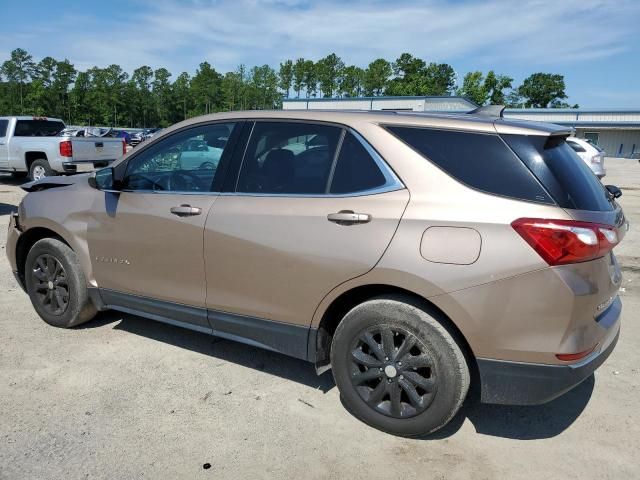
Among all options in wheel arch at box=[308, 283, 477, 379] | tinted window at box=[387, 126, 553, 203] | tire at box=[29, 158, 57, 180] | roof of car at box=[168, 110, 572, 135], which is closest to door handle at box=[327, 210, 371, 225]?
wheel arch at box=[308, 283, 477, 379]

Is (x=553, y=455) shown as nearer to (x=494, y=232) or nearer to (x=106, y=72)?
(x=494, y=232)

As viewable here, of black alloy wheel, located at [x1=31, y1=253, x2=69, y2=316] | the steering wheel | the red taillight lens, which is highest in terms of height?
the steering wheel

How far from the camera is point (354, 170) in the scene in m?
2.98

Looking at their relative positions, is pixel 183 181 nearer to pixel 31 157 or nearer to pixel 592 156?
pixel 31 157

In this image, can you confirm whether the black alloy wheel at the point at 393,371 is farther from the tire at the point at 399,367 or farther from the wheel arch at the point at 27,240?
the wheel arch at the point at 27,240

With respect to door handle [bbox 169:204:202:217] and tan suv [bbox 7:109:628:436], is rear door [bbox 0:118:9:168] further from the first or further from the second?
door handle [bbox 169:204:202:217]

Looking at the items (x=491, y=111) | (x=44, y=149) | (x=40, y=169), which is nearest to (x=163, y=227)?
(x=491, y=111)

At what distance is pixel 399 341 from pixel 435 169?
95 centimetres

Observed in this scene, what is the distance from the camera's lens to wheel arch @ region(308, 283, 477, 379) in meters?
2.72

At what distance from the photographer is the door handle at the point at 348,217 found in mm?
2811

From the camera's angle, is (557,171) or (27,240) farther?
(27,240)

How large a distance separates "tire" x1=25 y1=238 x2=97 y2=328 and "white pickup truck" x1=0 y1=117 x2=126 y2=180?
9396 millimetres

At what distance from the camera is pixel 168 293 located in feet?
11.9

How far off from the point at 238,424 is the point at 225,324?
66 centimetres
